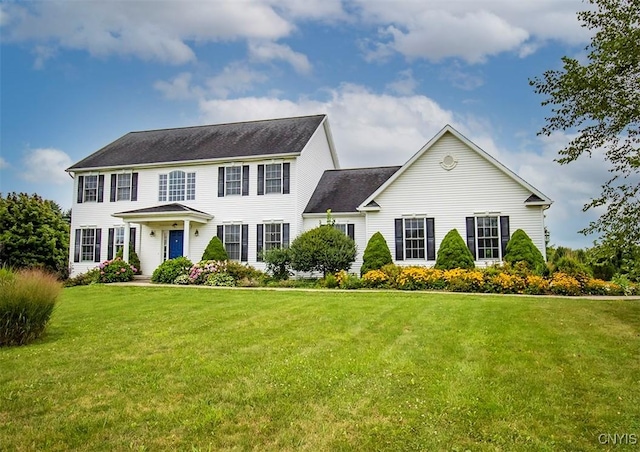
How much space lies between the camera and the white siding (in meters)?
18.8

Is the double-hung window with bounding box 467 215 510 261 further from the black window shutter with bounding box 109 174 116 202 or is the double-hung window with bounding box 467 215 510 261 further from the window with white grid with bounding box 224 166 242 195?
the black window shutter with bounding box 109 174 116 202

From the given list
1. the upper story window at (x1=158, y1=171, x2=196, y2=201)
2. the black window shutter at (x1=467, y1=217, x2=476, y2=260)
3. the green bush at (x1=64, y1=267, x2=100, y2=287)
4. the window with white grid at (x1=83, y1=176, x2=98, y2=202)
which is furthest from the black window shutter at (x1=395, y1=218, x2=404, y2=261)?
the window with white grid at (x1=83, y1=176, x2=98, y2=202)

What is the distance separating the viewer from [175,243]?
2356 centimetres

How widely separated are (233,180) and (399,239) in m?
9.42

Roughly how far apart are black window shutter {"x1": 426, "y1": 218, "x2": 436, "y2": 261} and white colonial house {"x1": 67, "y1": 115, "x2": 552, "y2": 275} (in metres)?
0.04

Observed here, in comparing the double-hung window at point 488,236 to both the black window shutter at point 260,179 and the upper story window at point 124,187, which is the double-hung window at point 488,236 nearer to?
the black window shutter at point 260,179

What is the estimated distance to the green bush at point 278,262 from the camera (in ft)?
66.5

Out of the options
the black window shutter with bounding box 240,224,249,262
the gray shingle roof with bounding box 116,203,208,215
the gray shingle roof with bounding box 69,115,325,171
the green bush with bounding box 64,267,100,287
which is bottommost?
the green bush with bounding box 64,267,100,287

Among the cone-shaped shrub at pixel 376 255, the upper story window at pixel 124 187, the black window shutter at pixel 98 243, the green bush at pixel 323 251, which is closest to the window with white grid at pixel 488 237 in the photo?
the cone-shaped shrub at pixel 376 255

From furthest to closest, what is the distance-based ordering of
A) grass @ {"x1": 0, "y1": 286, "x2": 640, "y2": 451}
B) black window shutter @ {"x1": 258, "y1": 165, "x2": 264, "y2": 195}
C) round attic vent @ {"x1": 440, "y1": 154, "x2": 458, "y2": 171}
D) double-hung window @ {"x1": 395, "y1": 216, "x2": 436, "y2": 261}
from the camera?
black window shutter @ {"x1": 258, "y1": 165, "x2": 264, "y2": 195} → double-hung window @ {"x1": 395, "y1": 216, "x2": 436, "y2": 261} → round attic vent @ {"x1": 440, "y1": 154, "x2": 458, "y2": 171} → grass @ {"x1": 0, "y1": 286, "x2": 640, "y2": 451}

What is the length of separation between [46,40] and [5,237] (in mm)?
13390

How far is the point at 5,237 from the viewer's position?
82.0 ft

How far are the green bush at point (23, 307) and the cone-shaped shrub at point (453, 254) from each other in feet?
46.9

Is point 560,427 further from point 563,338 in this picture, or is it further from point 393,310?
point 393,310
